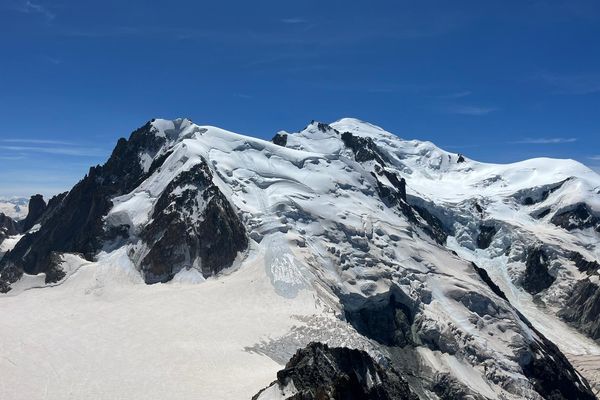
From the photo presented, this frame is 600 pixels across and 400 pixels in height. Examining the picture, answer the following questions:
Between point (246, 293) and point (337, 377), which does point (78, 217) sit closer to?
point (246, 293)

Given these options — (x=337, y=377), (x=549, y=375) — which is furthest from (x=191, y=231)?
(x=337, y=377)

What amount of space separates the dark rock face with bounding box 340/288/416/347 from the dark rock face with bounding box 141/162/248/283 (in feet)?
91.5

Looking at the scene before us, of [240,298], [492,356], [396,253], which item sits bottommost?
[492,356]

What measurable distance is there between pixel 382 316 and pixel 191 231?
4520 centimetres

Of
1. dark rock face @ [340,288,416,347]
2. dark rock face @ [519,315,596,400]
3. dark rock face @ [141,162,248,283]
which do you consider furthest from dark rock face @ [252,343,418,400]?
dark rock face @ [519,315,596,400]

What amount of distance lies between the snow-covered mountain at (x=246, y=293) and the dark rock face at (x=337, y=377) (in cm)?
63

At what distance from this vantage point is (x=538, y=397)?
137m

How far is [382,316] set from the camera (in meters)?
150

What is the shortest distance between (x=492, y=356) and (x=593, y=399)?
3116 cm

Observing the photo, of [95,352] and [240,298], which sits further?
Answer: [240,298]

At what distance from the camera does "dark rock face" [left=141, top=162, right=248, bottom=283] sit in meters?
145

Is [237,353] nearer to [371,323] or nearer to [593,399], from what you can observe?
[371,323]

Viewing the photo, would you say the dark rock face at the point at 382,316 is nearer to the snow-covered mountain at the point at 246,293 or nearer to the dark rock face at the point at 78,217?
the snow-covered mountain at the point at 246,293

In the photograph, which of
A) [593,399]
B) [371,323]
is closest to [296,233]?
[371,323]
